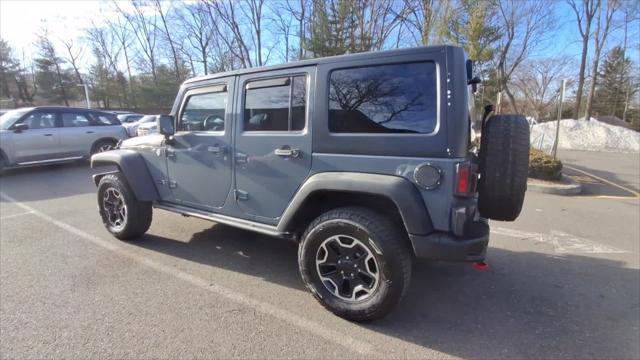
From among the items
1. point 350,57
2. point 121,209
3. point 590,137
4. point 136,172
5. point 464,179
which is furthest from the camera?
point 590,137

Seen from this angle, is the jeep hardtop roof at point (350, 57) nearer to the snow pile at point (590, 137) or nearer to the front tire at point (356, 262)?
the front tire at point (356, 262)

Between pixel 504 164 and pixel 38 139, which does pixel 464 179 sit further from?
pixel 38 139

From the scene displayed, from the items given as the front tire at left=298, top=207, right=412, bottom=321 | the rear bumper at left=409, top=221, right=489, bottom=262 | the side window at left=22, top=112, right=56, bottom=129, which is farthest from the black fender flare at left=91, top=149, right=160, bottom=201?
the side window at left=22, top=112, right=56, bottom=129

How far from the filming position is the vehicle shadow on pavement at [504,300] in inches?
92.5

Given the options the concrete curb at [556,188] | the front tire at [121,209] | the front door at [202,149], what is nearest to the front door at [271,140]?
the front door at [202,149]

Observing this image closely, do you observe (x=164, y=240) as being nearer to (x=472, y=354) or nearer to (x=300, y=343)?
(x=300, y=343)

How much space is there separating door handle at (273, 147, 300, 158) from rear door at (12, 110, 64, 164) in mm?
8763

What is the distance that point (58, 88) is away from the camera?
46.0 meters

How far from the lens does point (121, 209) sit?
4.06 m

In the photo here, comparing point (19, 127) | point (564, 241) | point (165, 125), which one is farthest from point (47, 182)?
point (564, 241)

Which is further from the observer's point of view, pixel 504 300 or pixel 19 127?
pixel 19 127

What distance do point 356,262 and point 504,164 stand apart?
1334 millimetres

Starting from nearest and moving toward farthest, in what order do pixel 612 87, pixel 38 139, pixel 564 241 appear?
pixel 564 241, pixel 38 139, pixel 612 87

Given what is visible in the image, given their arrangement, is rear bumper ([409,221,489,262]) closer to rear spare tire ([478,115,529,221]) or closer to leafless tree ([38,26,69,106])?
rear spare tire ([478,115,529,221])
